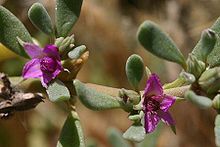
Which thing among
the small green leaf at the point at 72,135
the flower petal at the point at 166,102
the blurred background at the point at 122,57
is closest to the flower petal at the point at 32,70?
the small green leaf at the point at 72,135

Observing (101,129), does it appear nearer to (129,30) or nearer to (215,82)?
(129,30)

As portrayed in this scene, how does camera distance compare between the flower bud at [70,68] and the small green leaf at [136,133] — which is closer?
the small green leaf at [136,133]

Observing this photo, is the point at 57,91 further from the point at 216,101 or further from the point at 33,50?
the point at 216,101

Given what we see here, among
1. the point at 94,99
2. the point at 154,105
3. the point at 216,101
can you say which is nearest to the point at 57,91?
the point at 94,99

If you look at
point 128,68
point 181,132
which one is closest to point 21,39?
point 128,68

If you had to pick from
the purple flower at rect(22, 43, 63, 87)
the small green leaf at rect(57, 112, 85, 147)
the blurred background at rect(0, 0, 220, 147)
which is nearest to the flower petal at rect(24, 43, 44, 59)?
the purple flower at rect(22, 43, 63, 87)

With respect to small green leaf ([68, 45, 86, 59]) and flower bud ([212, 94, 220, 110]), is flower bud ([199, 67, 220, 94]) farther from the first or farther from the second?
small green leaf ([68, 45, 86, 59])

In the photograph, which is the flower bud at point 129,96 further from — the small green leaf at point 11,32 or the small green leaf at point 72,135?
the small green leaf at point 11,32

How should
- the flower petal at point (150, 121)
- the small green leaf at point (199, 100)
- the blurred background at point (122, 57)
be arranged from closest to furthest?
the small green leaf at point (199, 100) → the flower petal at point (150, 121) → the blurred background at point (122, 57)
